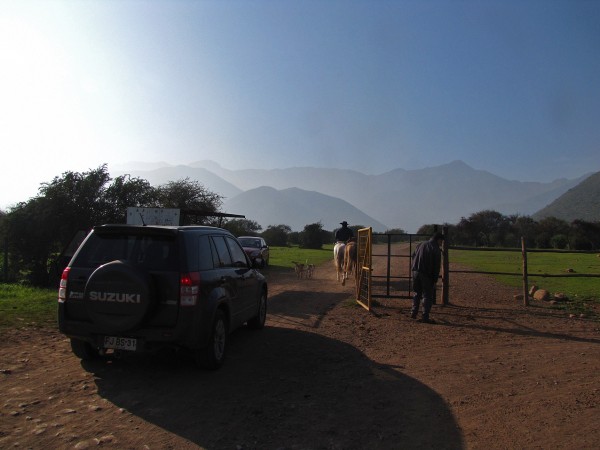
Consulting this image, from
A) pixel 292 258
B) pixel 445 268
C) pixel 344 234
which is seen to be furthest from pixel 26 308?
pixel 292 258

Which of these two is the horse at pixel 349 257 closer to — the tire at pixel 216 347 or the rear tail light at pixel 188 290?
the tire at pixel 216 347

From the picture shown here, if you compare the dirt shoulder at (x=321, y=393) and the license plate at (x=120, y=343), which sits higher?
the license plate at (x=120, y=343)

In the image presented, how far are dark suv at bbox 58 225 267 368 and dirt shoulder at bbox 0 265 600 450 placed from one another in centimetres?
55

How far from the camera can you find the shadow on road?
13.7 feet

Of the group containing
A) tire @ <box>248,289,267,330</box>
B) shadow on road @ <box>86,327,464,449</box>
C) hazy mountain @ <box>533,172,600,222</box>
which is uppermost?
hazy mountain @ <box>533,172,600,222</box>

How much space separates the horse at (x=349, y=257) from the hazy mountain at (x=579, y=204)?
13731cm

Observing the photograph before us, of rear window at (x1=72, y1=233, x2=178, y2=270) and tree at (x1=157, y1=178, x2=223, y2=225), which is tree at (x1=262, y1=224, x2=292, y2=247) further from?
rear window at (x1=72, y1=233, x2=178, y2=270)

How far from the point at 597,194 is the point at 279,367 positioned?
181482 millimetres

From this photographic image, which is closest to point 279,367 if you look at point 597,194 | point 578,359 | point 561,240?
point 578,359

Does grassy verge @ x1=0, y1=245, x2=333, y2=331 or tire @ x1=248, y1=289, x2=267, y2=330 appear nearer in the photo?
tire @ x1=248, y1=289, x2=267, y2=330

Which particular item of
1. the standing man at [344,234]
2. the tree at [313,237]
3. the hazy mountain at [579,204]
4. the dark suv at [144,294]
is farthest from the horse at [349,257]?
the hazy mountain at [579,204]

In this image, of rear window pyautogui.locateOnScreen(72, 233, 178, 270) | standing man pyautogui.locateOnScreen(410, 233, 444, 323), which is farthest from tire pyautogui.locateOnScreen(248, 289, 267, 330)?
standing man pyautogui.locateOnScreen(410, 233, 444, 323)

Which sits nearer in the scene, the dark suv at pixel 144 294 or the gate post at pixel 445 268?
the dark suv at pixel 144 294

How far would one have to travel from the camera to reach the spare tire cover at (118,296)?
5.24 metres
